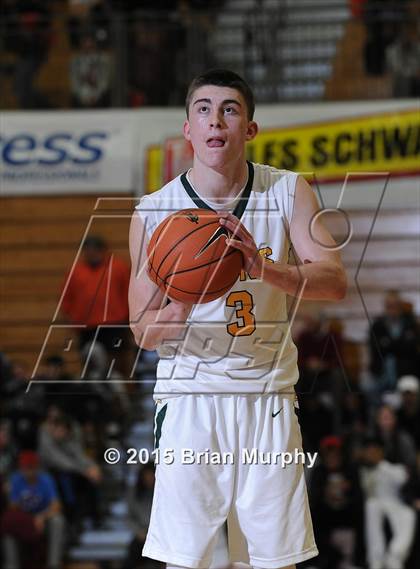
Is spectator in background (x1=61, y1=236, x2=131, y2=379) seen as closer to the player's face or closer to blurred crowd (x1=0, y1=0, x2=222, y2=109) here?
blurred crowd (x1=0, y1=0, x2=222, y2=109)

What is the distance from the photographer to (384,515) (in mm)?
9242

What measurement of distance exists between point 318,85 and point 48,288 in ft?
12.1

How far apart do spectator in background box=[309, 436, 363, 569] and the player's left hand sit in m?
5.46

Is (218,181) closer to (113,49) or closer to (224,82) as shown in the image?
(224,82)

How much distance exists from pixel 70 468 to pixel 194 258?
21.3 feet

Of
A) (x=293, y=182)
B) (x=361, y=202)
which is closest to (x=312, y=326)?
(x=361, y=202)

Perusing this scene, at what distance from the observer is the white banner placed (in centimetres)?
1157

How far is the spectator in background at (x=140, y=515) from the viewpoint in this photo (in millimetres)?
9031

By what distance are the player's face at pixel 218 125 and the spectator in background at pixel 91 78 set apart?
26.6ft

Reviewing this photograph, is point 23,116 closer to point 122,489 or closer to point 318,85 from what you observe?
point 318,85

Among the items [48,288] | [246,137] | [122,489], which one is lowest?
[122,489]

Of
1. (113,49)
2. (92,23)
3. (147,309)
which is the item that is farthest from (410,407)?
(147,309)

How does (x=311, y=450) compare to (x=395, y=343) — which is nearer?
(x=311, y=450)

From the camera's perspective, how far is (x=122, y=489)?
10273 mm
